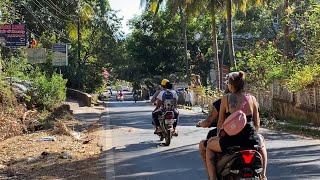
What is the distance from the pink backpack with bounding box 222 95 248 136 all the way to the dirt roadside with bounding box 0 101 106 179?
4322 mm

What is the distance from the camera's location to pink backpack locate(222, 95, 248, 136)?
6188mm

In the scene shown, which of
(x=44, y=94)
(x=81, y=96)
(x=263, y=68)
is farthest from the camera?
(x=81, y=96)

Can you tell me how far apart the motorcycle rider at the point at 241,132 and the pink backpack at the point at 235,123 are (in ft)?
0.49

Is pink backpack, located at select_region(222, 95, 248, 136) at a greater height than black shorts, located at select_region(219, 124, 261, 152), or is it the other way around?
pink backpack, located at select_region(222, 95, 248, 136)

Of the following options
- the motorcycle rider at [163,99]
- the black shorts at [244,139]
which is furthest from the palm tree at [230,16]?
the black shorts at [244,139]

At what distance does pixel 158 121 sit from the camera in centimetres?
1480

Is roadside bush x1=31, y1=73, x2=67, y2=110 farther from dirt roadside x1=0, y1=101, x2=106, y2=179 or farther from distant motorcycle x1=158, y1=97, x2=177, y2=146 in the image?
distant motorcycle x1=158, y1=97, x2=177, y2=146

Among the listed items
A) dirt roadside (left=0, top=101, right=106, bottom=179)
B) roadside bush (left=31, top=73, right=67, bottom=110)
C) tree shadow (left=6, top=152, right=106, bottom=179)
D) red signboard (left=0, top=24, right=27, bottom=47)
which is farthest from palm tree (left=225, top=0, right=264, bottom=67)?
tree shadow (left=6, top=152, right=106, bottom=179)

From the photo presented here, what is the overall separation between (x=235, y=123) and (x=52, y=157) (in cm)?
706

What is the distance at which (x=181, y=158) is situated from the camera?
1202cm

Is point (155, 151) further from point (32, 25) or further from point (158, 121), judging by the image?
point (32, 25)

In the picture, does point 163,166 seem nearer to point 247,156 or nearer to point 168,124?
point 168,124

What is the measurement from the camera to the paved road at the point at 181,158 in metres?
9.93

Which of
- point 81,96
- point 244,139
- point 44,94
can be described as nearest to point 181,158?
point 244,139
